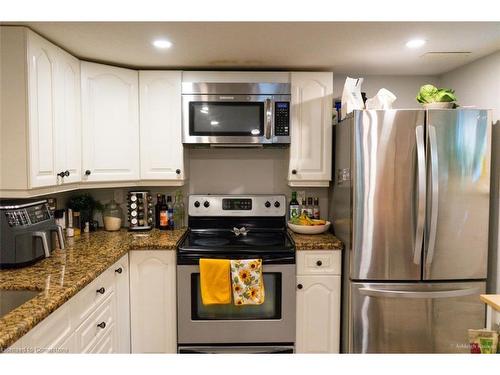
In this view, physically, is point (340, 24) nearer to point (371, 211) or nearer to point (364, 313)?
point (371, 211)

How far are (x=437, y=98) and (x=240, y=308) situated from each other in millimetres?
1706

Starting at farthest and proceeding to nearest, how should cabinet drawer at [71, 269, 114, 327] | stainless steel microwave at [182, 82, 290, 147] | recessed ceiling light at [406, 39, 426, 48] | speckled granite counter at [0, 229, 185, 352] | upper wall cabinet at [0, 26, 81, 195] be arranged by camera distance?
stainless steel microwave at [182, 82, 290, 147] < recessed ceiling light at [406, 39, 426, 48] < upper wall cabinet at [0, 26, 81, 195] < cabinet drawer at [71, 269, 114, 327] < speckled granite counter at [0, 229, 185, 352]

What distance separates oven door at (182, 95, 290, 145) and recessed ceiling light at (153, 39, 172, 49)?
45 centimetres

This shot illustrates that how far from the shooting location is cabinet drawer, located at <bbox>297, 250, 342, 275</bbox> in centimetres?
234

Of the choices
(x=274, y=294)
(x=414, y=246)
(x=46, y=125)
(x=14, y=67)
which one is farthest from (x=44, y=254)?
(x=414, y=246)

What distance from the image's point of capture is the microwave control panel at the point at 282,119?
8.33 feet

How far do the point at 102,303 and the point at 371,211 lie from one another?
1.50 metres

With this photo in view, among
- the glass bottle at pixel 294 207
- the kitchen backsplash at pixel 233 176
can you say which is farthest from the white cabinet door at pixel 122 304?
the glass bottle at pixel 294 207

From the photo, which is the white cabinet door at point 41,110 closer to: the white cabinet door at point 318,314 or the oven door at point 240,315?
the oven door at point 240,315

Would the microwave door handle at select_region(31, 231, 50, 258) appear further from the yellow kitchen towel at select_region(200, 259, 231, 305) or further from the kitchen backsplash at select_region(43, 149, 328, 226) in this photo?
the kitchen backsplash at select_region(43, 149, 328, 226)

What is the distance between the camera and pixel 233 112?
8.29ft

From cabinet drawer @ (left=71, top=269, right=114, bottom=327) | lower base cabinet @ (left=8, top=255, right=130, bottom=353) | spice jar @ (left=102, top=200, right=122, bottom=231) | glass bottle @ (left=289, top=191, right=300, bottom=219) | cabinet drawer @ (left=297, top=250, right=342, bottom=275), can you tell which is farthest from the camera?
glass bottle @ (left=289, top=191, right=300, bottom=219)

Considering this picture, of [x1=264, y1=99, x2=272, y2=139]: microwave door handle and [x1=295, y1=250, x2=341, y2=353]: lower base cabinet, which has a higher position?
[x1=264, y1=99, x2=272, y2=139]: microwave door handle

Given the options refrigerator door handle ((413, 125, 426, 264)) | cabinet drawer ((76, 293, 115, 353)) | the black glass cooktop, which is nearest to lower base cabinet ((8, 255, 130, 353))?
A: cabinet drawer ((76, 293, 115, 353))
